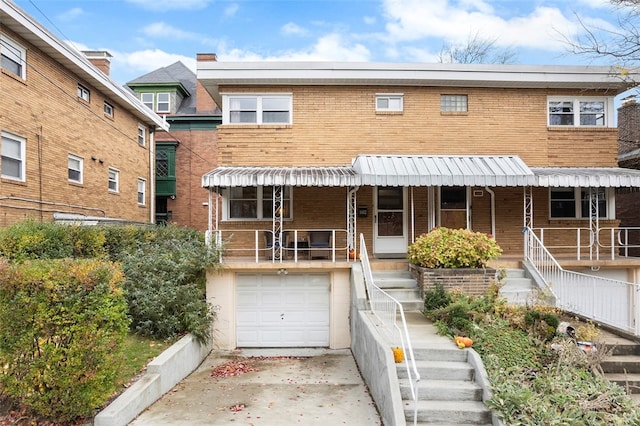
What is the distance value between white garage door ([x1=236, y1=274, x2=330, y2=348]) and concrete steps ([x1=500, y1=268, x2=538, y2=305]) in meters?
4.46

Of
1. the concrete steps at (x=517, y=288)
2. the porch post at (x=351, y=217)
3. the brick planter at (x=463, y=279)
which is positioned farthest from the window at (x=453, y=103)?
the brick planter at (x=463, y=279)

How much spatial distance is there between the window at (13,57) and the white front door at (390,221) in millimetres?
10710

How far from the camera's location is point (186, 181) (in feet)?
71.7

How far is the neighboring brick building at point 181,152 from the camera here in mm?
21781

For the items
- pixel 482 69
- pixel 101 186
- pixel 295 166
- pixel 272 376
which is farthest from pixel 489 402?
pixel 101 186

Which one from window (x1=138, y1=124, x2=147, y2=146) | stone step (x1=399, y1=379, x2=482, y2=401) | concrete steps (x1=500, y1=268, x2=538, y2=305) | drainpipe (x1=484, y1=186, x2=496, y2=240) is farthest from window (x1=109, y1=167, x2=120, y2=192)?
concrete steps (x1=500, y1=268, x2=538, y2=305)

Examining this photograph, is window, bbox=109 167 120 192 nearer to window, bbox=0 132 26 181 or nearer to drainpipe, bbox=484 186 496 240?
window, bbox=0 132 26 181

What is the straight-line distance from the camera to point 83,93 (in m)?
14.7

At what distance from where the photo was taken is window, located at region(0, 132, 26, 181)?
10.8m

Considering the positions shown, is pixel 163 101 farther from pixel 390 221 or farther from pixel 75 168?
pixel 390 221

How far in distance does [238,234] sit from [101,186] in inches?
268

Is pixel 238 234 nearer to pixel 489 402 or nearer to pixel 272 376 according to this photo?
pixel 272 376

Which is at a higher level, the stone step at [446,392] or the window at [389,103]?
the window at [389,103]

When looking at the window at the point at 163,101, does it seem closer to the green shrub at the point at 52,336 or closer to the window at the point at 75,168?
the window at the point at 75,168
